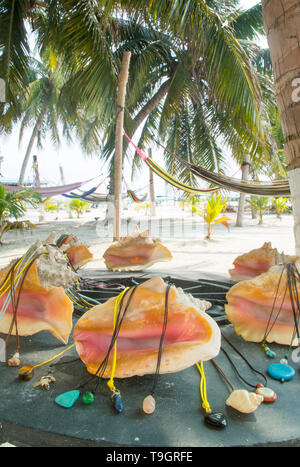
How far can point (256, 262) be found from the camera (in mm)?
1626

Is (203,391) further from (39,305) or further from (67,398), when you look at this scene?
(39,305)

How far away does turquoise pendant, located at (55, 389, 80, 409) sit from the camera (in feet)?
2.50

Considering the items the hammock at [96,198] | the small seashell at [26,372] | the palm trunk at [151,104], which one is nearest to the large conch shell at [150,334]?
the small seashell at [26,372]

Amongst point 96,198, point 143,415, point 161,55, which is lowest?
point 143,415

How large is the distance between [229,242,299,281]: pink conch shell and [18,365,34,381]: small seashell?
3.72 ft

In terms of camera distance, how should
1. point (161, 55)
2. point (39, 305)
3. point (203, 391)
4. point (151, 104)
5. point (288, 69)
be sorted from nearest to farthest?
point (203, 391) < point (39, 305) < point (288, 69) < point (161, 55) < point (151, 104)

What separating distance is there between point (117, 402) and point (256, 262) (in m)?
1.14

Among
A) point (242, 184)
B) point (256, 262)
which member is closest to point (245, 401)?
point (256, 262)

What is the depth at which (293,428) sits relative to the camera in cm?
68

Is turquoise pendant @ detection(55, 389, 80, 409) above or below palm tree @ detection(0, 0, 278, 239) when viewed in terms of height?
below

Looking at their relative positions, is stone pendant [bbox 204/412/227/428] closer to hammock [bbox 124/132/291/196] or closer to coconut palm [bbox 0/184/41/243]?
hammock [bbox 124/132/291/196]

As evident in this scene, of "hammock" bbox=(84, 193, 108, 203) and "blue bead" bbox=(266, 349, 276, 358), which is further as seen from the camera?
"hammock" bbox=(84, 193, 108, 203)

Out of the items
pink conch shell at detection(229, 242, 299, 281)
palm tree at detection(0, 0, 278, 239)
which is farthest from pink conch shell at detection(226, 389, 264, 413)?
palm tree at detection(0, 0, 278, 239)

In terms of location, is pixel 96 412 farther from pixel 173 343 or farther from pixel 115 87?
pixel 115 87
